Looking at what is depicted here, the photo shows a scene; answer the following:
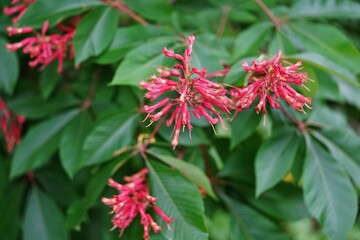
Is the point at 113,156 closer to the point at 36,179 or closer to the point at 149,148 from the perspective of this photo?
the point at 149,148

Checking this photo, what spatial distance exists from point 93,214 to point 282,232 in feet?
2.64

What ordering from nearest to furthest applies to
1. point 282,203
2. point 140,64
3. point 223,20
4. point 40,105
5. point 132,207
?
point 132,207
point 140,64
point 282,203
point 40,105
point 223,20

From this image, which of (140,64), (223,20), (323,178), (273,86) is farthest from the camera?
(223,20)

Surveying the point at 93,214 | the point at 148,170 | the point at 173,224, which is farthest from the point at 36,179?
the point at 173,224

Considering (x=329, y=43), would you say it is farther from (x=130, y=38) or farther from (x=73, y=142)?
(x=73, y=142)

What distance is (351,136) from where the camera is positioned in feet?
5.09

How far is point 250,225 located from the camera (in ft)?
5.27

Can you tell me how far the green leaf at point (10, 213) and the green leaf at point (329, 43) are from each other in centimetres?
123

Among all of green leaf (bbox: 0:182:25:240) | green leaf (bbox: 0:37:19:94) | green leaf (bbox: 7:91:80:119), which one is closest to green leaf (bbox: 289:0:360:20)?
green leaf (bbox: 7:91:80:119)

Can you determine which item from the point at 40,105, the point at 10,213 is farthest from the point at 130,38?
the point at 10,213

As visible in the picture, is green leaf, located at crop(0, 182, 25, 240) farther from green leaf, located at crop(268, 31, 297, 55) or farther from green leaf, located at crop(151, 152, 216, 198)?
green leaf, located at crop(268, 31, 297, 55)

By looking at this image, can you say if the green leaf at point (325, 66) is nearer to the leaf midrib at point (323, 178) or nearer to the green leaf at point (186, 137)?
the leaf midrib at point (323, 178)

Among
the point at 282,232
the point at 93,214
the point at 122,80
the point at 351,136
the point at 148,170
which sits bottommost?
the point at 93,214

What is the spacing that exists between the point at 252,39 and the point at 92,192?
2.44ft
